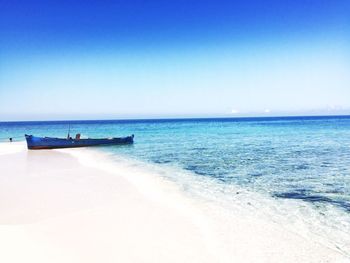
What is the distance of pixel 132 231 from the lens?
275 inches

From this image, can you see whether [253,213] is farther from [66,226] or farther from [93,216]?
[66,226]

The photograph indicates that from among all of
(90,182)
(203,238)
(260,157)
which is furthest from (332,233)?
(260,157)

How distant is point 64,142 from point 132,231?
26.0 meters

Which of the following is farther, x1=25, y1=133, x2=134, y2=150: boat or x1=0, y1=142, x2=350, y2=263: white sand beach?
x1=25, y1=133, x2=134, y2=150: boat

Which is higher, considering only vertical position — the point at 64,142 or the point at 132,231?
the point at 132,231

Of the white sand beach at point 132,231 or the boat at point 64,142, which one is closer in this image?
the white sand beach at point 132,231

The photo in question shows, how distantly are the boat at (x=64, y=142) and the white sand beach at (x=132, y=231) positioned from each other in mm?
19283

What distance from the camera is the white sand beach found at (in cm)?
579

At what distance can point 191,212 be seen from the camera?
8.51 metres

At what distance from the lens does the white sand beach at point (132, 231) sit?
5.79 metres

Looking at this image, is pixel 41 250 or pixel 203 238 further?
pixel 203 238

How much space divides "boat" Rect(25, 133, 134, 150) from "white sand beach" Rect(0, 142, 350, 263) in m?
19.3

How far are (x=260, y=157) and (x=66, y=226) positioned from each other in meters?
14.7

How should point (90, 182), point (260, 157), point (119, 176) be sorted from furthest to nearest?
point (260, 157) < point (119, 176) < point (90, 182)
